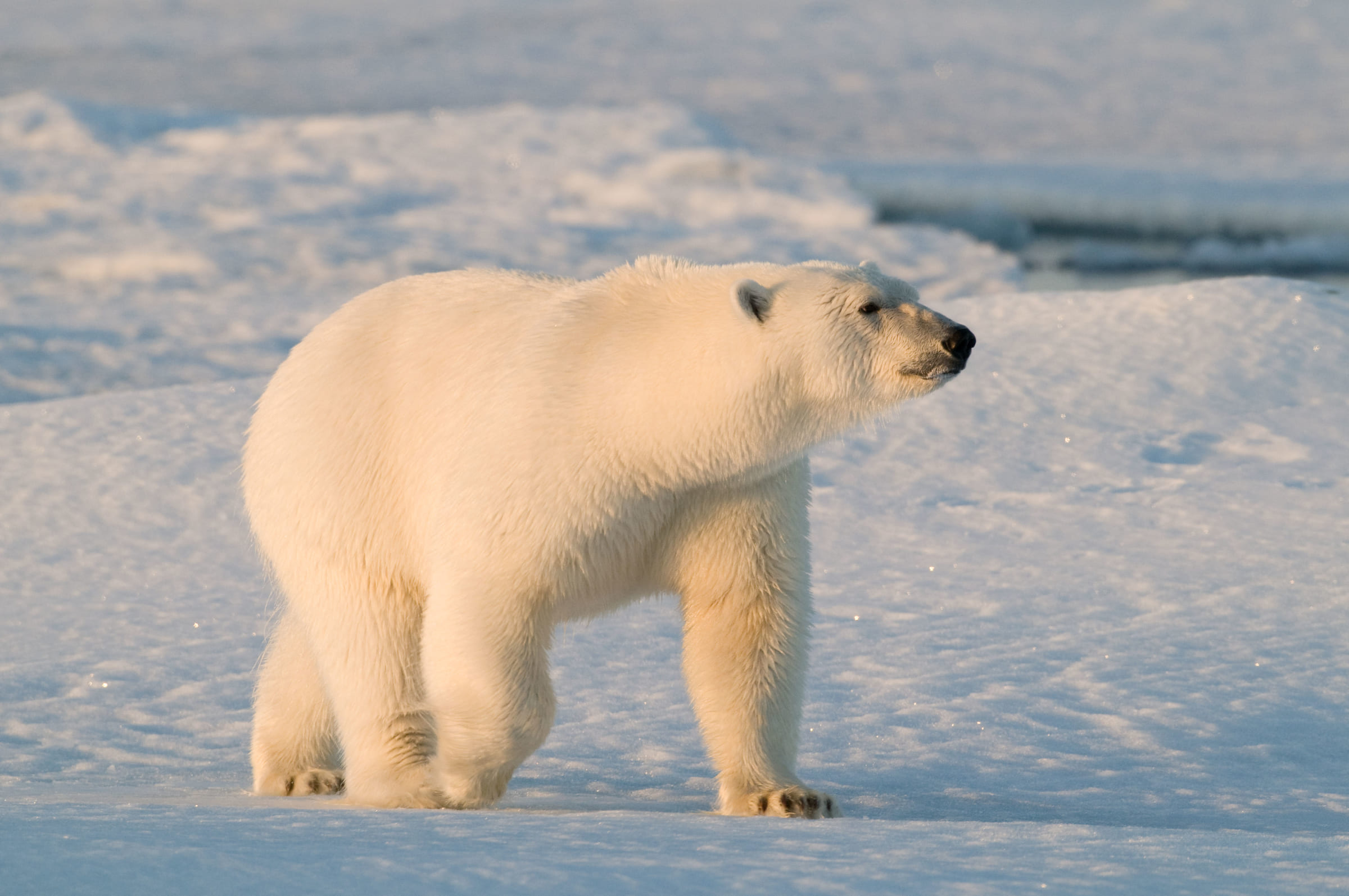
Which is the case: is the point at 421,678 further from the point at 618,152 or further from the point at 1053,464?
the point at 618,152

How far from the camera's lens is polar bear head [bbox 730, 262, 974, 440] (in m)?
2.37

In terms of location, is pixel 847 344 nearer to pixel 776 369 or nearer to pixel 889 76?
pixel 776 369

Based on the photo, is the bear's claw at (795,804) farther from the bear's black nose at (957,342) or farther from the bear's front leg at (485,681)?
the bear's black nose at (957,342)

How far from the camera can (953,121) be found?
17312 millimetres

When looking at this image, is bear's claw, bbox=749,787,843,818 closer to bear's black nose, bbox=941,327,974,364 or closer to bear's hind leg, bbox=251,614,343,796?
bear's black nose, bbox=941,327,974,364

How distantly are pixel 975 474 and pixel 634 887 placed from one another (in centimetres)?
306

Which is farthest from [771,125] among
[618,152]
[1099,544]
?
[1099,544]

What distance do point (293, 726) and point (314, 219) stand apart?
24.5 feet

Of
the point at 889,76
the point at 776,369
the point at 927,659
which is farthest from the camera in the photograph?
the point at 889,76

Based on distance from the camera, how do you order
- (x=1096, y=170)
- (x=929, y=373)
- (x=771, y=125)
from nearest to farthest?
(x=929, y=373)
(x=1096, y=170)
(x=771, y=125)

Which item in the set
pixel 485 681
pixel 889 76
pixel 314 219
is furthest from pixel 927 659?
pixel 889 76

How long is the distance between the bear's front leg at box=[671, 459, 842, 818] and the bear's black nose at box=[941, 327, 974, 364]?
1.18ft

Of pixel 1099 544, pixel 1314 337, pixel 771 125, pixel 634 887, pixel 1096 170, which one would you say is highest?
pixel 771 125

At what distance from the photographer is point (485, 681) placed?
2426 millimetres
